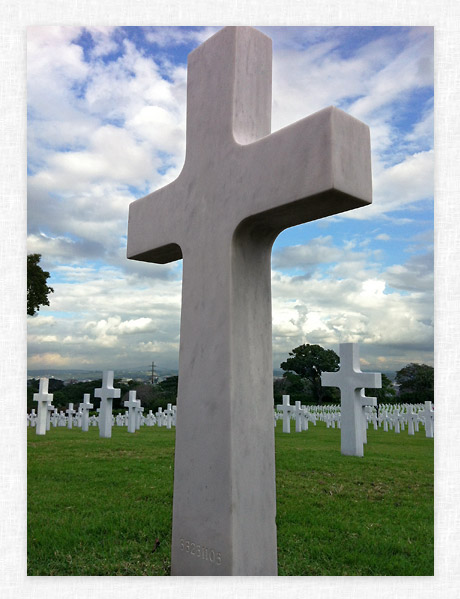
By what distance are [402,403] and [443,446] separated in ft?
79.0

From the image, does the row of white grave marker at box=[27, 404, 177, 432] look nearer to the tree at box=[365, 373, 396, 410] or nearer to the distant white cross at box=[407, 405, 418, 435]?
the distant white cross at box=[407, 405, 418, 435]

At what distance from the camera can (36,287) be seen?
14.7 m

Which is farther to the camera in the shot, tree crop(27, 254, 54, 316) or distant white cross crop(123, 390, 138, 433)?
tree crop(27, 254, 54, 316)

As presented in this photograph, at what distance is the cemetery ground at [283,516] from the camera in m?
3.12

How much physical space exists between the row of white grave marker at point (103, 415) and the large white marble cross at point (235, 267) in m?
9.34

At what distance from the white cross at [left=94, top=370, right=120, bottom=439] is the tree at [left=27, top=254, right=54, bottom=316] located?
4023mm

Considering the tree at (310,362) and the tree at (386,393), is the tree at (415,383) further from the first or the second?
the tree at (310,362)

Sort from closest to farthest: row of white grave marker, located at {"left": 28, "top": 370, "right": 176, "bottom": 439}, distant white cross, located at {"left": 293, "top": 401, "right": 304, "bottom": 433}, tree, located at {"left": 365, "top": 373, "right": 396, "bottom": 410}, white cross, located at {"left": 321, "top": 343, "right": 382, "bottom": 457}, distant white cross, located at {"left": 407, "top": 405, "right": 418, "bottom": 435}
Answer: white cross, located at {"left": 321, "top": 343, "right": 382, "bottom": 457}, row of white grave marker, located at {"left": 28, "top": 370, "right": 176, "bottom": 439}, distant white cross, located at {"left": 293, "top": 401, "right": 304, "bottom": 433}, distant white cross, located at {"left": 407, "top": 405, "right": 418, "bottom": 435}, tree, located at {"left": 365, "top": 373, "right": 396, "bottom": 410}

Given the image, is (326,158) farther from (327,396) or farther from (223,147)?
(327,396)

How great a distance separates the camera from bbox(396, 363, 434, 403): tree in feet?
82.7

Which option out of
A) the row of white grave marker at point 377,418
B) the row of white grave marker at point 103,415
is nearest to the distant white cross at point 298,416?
the row of white grave marker at point 377,418

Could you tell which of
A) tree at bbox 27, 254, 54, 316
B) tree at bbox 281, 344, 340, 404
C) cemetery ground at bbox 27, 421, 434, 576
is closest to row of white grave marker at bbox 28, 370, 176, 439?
tree at bbox 27, 254, 54, 316

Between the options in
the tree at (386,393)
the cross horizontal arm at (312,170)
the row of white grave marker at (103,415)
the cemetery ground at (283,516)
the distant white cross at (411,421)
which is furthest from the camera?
the tree at (386,393)

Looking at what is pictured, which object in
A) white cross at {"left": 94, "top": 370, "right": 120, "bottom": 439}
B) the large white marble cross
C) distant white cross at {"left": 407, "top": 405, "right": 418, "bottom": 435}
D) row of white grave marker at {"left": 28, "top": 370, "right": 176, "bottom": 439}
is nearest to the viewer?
the large white marble cross
